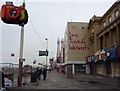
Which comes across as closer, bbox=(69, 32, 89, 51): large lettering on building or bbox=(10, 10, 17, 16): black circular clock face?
bbox=(10, 10, 17, 16): black circular clock face

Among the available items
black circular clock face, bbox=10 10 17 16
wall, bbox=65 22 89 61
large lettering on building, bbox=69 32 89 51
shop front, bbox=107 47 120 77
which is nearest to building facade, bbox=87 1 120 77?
shop front, bbox=107 47 120 77

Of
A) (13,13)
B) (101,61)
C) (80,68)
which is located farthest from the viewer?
(80,68)

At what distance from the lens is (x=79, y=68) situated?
7919cm

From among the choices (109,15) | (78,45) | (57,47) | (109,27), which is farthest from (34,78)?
(57,47)

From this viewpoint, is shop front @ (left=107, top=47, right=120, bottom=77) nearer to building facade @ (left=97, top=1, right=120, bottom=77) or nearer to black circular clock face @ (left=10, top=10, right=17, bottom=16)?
building facade @ (left=97, top=1, right=120, bottom=77)

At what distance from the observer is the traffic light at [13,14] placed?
75.4 ft

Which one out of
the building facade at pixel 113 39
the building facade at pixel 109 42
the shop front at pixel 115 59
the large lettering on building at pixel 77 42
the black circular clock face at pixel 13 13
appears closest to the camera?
the black circular clock face at pixel 13 13

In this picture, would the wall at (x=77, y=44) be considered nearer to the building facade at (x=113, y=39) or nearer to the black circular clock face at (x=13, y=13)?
the building facade at (x=113, y=39)

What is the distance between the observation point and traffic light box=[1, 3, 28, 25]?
2299 cm

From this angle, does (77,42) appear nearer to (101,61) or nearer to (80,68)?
(80,68)

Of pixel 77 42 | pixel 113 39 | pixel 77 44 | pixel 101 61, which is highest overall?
pixel 77 42

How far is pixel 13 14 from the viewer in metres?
23.4

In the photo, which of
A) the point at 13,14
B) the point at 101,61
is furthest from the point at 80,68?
the point at 13,14

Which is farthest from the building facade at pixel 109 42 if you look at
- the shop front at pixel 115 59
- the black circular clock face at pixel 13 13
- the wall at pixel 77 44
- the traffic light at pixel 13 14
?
the black circular clock face at pixel 13 13
